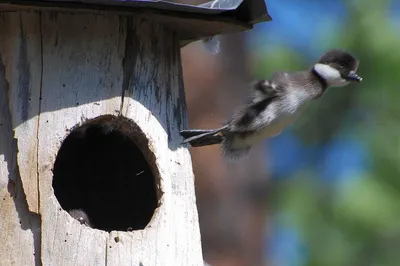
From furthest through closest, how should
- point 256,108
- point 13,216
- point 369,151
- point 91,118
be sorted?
point 369,151 < point 256,108 < point 91,118 < point 13,216

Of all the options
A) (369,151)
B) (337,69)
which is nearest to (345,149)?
(369,151)

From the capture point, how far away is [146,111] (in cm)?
387

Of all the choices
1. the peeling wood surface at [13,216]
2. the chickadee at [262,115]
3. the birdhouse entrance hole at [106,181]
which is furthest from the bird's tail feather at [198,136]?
the peeling wood surface at [13,216]

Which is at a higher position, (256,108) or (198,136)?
(256,108)

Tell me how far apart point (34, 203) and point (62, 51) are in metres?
0.53

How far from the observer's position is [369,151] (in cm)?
1141

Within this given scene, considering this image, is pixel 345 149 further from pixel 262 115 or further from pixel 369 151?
pixel 262 115

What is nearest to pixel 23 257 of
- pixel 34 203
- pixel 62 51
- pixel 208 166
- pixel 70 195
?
pixel 34 203

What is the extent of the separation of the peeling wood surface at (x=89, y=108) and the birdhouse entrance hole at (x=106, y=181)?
13 cm

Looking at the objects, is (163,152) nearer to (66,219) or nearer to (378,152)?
(66,219)

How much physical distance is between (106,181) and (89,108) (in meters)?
0.49

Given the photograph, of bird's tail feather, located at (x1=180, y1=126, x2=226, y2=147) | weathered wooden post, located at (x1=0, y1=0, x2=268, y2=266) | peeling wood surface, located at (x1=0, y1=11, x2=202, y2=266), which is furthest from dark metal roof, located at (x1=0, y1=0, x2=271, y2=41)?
bird's tail feather, located at (x1=180, y1=126, x2=226, y2=147)

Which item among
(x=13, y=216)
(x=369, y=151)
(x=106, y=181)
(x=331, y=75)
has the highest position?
(x=369, y=151)

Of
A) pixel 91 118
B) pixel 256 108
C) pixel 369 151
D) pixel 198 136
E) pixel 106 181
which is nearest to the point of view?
pixel 91 118
